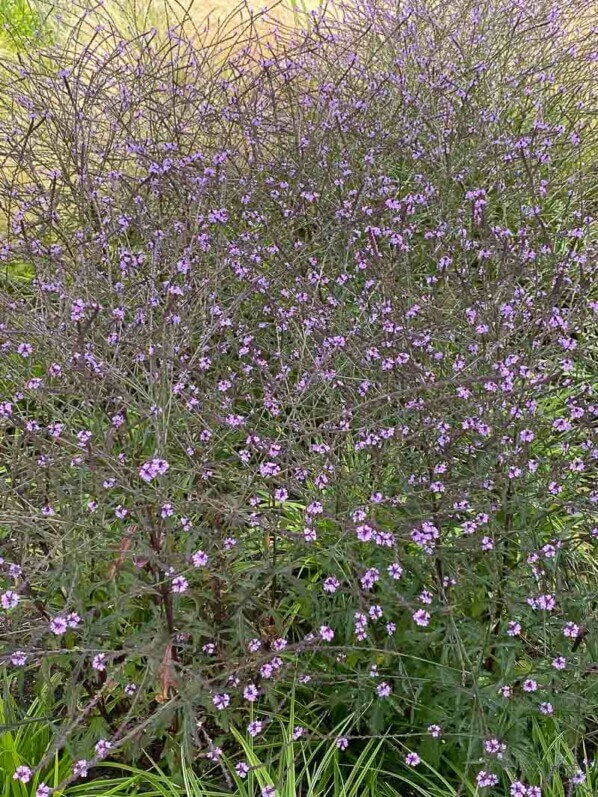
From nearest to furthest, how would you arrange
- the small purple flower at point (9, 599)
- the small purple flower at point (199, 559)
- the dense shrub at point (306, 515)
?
the small purple flower at point (9, 599) < the small purple flower at point (199, 559) < the dense shrub at point (306, 515)

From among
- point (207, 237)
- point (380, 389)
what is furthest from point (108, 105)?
point (380, 389)

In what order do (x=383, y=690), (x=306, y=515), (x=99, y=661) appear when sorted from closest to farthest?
(x=99, y=661) < (x=383, y=690) < (x=306, y=515)

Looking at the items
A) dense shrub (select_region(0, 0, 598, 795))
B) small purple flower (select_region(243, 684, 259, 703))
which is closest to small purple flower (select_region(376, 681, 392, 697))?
dense shrub (select_region(0, 0, 598, 795))

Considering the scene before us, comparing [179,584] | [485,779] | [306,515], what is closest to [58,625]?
[179,584]

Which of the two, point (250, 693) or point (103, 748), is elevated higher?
point (250, 693)

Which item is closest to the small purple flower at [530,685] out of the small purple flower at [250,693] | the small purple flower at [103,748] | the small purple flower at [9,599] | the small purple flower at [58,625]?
the small purple flower at [250,693]

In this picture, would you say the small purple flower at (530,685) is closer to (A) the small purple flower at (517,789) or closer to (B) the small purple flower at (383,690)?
(A) the small purple flower at (517,789)

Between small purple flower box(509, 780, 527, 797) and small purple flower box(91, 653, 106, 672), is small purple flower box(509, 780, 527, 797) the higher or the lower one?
the lower one

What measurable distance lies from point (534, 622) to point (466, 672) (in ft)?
0.96

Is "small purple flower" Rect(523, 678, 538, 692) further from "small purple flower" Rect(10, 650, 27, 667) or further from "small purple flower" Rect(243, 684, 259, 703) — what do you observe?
"small purple flower" Rect(10, 650, 27, 667)

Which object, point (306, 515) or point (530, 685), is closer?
point (530, 685)

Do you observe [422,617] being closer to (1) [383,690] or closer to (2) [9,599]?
(1) [383,690]

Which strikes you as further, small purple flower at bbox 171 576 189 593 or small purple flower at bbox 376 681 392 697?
small purple flower at bbox 376 681 392 697

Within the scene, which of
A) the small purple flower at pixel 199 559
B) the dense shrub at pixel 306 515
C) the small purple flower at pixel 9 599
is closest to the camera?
the small purple flower at pixel 9 599
